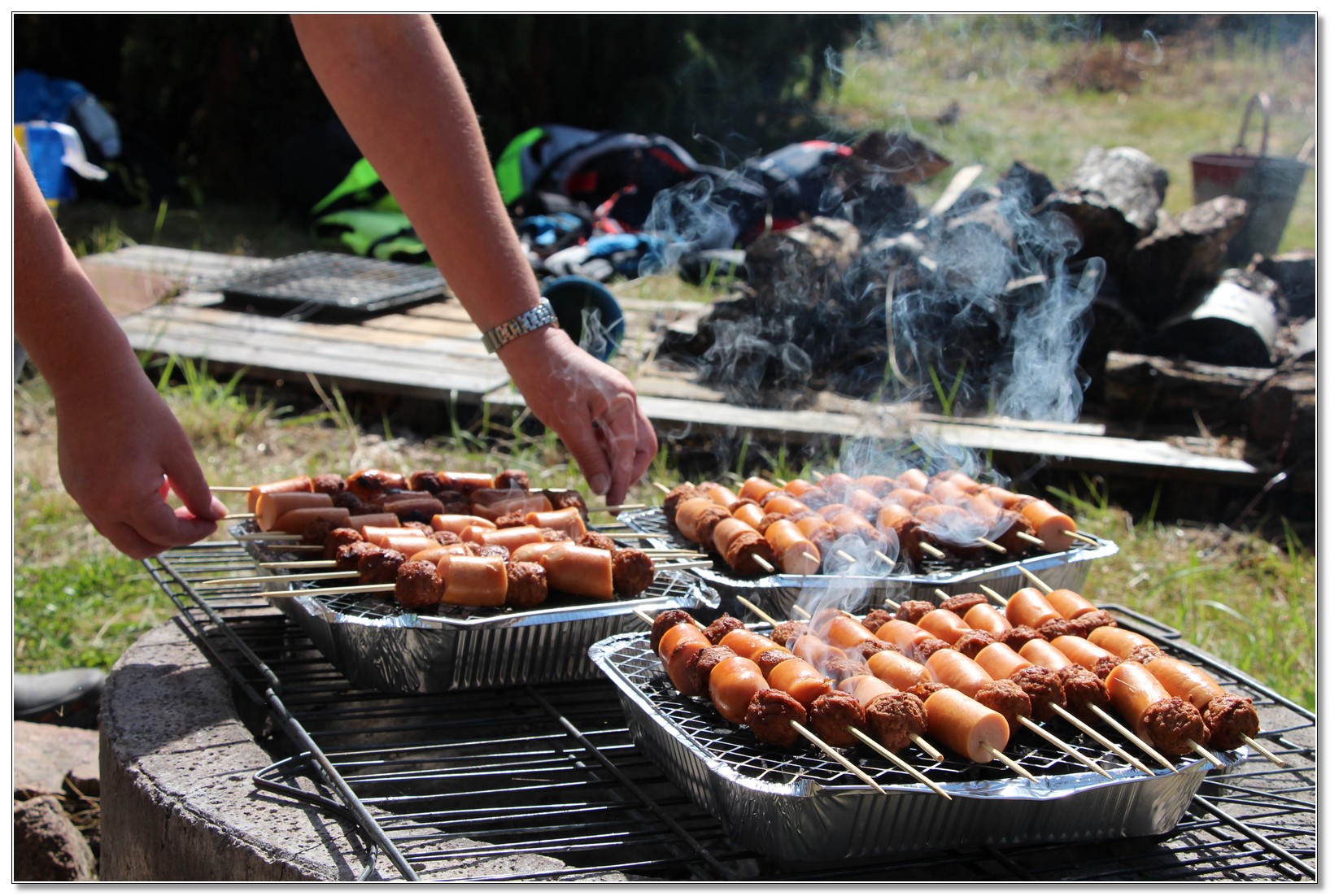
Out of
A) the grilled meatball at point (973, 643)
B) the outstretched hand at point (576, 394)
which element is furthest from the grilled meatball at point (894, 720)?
the outstretched hand at point (576, 394)

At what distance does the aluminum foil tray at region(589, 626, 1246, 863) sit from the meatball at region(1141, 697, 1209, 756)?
36 mm

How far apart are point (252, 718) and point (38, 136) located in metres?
7.92

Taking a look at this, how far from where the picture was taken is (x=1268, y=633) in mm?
4152

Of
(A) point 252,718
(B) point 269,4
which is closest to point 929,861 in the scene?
(A) point 252,718

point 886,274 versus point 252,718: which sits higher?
point 886,274

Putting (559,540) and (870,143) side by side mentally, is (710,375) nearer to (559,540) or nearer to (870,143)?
(870,143)

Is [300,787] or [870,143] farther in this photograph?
[870,143]

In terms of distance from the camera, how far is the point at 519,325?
2.88 m

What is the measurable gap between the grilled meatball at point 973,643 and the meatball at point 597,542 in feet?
2.92

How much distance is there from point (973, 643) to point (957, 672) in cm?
20

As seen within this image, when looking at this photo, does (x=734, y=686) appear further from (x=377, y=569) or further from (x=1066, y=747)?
(x=377, y=569)

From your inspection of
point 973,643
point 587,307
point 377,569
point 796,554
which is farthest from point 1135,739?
point 587,307

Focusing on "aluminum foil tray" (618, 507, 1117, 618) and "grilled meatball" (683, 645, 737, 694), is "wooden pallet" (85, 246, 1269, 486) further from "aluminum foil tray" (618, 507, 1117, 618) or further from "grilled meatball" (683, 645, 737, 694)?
"grilled meatball" (683, 645, 737, 694)

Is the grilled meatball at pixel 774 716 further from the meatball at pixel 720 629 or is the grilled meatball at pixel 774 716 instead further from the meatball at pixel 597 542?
the meatball at pixel 597 542
